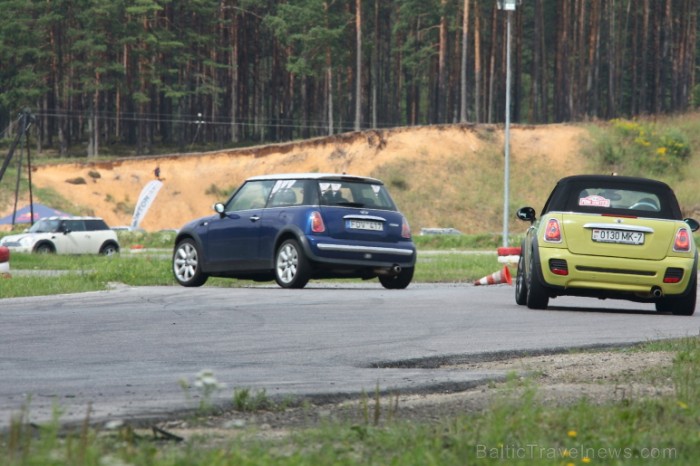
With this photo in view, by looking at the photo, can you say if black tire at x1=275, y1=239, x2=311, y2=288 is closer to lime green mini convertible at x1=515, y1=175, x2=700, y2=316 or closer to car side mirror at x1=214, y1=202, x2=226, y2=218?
car side mirror at x1=214, y1=202, x2=226, y2=218

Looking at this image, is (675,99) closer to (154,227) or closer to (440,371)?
(154,227)

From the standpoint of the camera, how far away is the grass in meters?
4.86

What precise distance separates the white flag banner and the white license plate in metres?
39.2

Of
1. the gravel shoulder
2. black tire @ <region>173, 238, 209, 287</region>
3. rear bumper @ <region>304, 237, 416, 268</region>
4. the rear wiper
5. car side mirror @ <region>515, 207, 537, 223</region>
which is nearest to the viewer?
the gravel shoulder

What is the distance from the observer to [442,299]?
16688mm

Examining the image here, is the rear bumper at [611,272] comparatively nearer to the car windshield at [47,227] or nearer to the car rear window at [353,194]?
the car rear window at [353,194]

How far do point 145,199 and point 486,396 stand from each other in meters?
47.4

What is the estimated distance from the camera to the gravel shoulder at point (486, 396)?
20.1 feet

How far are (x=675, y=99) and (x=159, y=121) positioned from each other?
3577 centimetres

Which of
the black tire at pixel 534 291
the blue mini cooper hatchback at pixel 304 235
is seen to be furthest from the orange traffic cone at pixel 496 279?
the black tire at pixel 534 291

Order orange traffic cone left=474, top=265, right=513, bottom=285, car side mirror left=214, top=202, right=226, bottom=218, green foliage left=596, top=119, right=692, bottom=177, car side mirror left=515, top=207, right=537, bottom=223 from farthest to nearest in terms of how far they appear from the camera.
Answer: green foliage left=596, top=119, right=692, bottom=177
orange traffic cone left=474, top=265, right=513, bottom=285
car side mirror left=214, top=202, right=226, bottom=218
car side mirror left=515, top=207, right=537, bottom=223

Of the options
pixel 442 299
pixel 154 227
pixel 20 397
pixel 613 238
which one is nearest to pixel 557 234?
pixel 613 238

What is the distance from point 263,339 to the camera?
10.8m

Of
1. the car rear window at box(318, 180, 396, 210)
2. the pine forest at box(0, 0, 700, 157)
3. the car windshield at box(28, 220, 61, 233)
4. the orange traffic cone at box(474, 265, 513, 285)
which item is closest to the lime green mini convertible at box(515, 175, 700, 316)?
the car rear window at box(318, 180, 396, 210)
